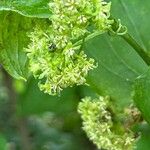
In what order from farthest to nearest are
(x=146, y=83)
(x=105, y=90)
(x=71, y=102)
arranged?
(x=71, y=102) → (x=105, y=90) → (x=146, y=83)

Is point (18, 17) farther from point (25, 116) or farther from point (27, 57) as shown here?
point (25, 116)

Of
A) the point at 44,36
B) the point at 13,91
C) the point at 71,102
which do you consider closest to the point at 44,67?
the point at 44,36

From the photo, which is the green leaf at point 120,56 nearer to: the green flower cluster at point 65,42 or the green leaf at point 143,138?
the green leaf at point 143,138

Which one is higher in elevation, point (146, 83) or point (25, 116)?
point (146, 83)

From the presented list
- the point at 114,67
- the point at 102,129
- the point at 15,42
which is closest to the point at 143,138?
the point at 102,129

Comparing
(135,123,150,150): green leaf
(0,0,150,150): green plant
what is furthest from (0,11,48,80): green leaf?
(135,123,150,150): green leaf

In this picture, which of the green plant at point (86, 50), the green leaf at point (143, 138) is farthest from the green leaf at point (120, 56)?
the green leaf at point (143, 138)

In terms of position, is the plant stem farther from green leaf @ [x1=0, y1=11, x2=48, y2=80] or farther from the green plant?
green leaf @ [x1=0, y1=11, x2=48, y2=80]
